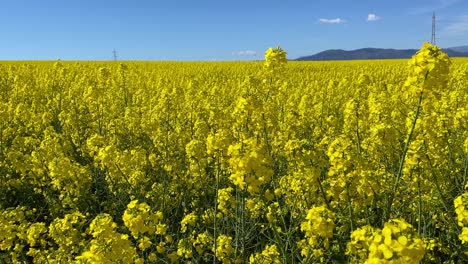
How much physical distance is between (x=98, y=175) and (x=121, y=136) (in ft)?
3.23

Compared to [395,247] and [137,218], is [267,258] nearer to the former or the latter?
[137,218]

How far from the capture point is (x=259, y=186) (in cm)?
345

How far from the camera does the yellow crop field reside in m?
2.74

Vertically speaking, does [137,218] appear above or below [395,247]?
below

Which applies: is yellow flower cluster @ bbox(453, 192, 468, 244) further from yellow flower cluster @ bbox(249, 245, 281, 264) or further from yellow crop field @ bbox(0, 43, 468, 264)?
yellow flower cluster @ bbox(249, 245, 281, 264)

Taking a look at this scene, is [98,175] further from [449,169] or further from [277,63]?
[449,169]

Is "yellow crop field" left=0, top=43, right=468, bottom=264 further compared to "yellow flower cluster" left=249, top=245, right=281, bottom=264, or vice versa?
"yellow flower cluster" left=249, top=245, right=281, bottom=264

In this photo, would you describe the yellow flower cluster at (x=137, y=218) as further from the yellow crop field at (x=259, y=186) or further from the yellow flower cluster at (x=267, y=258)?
the yellow flower cluster at (x=267, y=258)

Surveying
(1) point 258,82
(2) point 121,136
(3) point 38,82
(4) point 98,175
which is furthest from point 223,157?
(3) point 38,82

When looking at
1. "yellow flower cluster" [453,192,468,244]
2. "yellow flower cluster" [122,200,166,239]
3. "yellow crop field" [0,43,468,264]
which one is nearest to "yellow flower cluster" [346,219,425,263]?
"yellow crop field" [0,43,468,264]

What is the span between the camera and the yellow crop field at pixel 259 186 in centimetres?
274

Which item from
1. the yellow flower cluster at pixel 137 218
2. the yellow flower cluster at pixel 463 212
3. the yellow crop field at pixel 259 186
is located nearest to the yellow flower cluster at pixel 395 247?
the yellow crop field at pixel 259 186

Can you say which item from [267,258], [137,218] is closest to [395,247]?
[137,218]

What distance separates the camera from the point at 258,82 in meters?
5.06
